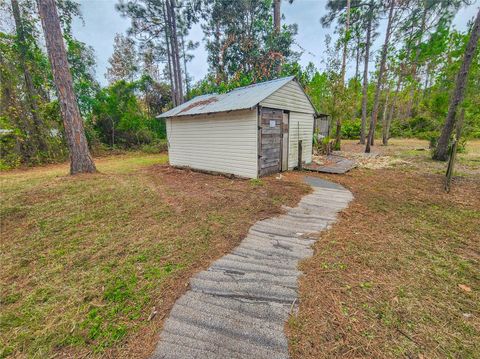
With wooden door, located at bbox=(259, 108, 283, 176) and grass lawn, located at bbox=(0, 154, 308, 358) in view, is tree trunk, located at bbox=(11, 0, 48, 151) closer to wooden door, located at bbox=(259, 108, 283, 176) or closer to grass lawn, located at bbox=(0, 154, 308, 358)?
grass lawn, located at bbox=(0, 154, 308, 358)

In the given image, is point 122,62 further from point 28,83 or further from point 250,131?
point 250,131

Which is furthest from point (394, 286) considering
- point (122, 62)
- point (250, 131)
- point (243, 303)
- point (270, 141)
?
point (122, 62)

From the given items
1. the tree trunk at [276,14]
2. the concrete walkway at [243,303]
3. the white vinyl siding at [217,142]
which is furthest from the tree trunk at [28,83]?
the concrete walkway at [243,303]

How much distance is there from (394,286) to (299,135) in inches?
274

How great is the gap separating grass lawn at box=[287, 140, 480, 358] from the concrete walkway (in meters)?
0.18

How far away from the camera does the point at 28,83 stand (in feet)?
34.2

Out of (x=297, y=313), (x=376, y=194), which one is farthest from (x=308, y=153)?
(x=297, y=313)

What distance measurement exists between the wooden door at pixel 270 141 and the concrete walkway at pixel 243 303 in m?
3.74

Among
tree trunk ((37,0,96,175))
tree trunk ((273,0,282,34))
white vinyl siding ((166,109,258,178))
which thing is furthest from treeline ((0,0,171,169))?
tree trunk ((273,0,282,34))

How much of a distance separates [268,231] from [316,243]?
0.79 metres

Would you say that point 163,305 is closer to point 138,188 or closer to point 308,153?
point 138,188

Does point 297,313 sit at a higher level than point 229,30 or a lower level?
lower

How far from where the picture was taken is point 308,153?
9.01 metres

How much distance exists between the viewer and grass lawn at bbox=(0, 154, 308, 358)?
169 centimetres
